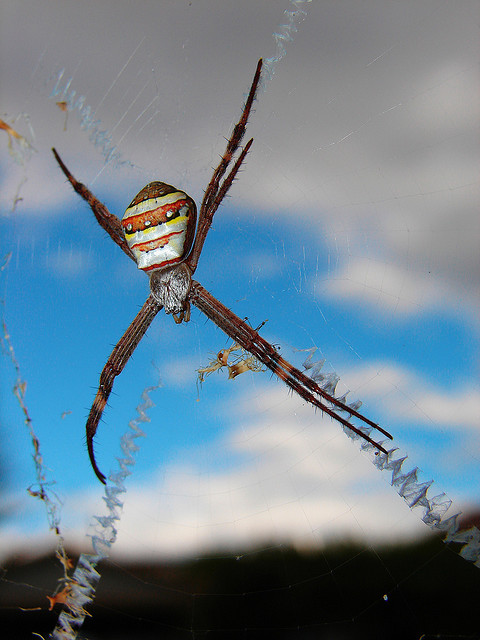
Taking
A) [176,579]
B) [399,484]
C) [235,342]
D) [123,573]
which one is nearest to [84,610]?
[123,573]

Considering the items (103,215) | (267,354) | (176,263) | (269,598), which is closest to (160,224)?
(176,263)

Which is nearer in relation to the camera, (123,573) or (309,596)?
(123,573)

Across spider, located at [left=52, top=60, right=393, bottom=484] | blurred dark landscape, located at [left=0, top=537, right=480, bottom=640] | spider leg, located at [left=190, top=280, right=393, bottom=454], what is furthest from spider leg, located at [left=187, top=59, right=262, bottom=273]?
blurred dark landscape, located at [left=0, top=537, right=480, bottom=640]

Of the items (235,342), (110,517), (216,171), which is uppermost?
(216,171)

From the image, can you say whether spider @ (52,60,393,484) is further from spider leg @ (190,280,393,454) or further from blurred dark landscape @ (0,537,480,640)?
blurred dark landscape @ (0,537,480,640)

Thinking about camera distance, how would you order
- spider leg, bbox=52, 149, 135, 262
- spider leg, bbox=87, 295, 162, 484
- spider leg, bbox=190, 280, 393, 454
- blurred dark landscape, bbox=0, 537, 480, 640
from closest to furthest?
spider leg, bbox=190, 280, 393, 454 → spider leg, bbox=52, 149, 135, 262 → spider leg, bbox=87, 295, 162, 484 → blurred dark landscape, bbox=0, 537, 480, 640

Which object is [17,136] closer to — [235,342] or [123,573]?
[235,342]

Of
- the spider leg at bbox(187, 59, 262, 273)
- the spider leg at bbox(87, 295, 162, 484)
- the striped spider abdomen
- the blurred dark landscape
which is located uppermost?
the spider leg at bbox(187, 59, 262, 273)
